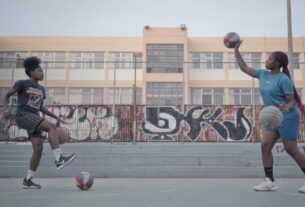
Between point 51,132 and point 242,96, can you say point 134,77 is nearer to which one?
point 242,96

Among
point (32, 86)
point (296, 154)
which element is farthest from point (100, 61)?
point (296, 154)

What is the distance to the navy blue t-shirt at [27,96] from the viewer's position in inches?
199

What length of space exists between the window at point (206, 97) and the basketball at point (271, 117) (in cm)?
913

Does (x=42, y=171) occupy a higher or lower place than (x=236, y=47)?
lower

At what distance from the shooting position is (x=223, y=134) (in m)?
12.9

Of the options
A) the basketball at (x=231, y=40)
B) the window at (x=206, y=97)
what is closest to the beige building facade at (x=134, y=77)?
the window at (x=206, y=97)

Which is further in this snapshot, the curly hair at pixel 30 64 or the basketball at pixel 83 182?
the curly hair at pixel 30 64

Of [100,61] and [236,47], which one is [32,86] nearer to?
[236,47]

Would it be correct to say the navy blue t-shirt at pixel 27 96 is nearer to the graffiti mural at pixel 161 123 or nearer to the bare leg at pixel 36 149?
the bare leg at pixel 36 149

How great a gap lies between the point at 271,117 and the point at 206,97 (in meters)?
9.81

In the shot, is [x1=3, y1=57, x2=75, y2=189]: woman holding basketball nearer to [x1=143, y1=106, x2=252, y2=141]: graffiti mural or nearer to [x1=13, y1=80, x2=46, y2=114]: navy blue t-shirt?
[x1=13, y1=80, x2=46, y2=114]: navy blue t-shirt

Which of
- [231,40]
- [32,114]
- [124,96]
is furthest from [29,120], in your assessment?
[124,96]

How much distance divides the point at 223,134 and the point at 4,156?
7381 mm

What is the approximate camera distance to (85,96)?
14008 millimetres
